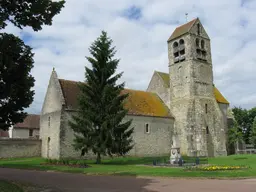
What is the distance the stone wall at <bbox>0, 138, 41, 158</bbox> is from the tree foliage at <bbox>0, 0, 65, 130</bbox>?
65.0 ft

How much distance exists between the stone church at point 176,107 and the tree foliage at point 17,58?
16.8 meters

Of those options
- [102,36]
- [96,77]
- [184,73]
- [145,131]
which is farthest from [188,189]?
[184,73]

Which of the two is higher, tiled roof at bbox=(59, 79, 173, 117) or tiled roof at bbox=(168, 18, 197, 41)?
tiled roof at bbox=(168, 18, 197, 41)

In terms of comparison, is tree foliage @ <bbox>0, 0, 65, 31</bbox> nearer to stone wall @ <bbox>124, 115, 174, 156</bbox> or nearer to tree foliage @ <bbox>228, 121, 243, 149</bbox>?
stone wall @ <bbox>124, 115, 174, 156</bbox>

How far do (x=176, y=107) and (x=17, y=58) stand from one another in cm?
2939

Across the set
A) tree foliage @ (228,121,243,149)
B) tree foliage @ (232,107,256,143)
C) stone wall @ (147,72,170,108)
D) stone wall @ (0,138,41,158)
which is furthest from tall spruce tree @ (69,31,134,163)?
tree foliage @ (232,107,256,143)

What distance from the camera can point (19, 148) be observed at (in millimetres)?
32469

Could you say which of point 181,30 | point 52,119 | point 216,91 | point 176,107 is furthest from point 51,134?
point 216,91

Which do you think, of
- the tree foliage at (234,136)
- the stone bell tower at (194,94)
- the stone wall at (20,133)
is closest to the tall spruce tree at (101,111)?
the stone bell tower at (194,94)

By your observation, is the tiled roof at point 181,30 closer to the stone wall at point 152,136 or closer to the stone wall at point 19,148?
the stone wall at point 152,136

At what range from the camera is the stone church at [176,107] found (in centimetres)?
3272

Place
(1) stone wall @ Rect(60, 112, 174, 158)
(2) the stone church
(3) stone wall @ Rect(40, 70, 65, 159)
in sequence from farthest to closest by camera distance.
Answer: (1) stone wall @ Rect(60, 112, 174, 158)
(2) the stone church
(3) stone wall @ Rect(40, 70, 65, 159)

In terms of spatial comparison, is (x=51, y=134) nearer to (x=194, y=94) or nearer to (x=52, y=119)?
(x=52, y=119)

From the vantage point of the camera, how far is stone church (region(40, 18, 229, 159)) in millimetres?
32719
